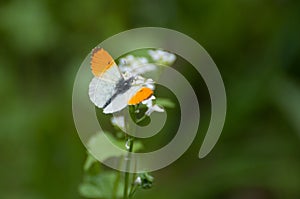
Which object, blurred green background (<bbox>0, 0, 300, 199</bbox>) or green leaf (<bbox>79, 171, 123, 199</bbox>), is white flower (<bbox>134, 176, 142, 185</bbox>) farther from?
blurred green background (<bbox>0, 0, 300, 199</bbox>)

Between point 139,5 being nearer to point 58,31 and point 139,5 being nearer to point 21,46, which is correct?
point 58,31

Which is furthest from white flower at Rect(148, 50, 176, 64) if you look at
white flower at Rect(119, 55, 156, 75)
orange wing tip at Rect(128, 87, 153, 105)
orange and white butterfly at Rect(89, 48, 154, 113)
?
orange wing tip at Rect(128, 87, 153, 105)

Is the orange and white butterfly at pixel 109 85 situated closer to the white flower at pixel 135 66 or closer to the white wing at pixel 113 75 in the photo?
the white wing at pixel 113 75

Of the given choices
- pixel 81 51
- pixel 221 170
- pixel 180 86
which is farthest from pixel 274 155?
pixel 81 51

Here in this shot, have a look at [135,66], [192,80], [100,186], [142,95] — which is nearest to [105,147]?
[100,186]

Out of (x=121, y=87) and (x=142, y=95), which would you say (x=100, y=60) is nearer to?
(x=121, y=87)
